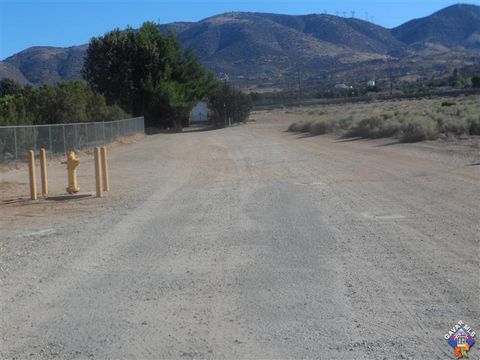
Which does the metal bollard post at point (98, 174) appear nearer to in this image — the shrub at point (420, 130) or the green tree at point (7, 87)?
the shrub at point (420, 130)

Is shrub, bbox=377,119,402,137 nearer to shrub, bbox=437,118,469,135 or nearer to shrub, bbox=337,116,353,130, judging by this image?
shrub, bbox=437,118,469,135

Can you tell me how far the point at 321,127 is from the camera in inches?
1965

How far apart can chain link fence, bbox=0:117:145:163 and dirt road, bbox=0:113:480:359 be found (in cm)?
1213

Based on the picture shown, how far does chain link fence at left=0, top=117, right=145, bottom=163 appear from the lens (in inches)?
1102

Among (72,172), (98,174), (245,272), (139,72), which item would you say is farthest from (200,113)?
(245,272)

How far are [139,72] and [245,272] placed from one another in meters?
62.2

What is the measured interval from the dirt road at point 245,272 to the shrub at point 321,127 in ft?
102

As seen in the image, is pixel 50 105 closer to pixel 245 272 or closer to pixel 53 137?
pixel 53 137

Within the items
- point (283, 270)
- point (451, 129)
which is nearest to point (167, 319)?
point (283, 270)

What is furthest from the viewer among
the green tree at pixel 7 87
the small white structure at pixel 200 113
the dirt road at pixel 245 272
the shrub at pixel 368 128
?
the small white structure at pixel 200 113

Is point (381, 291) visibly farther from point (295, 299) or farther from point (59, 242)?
point (59, 242)

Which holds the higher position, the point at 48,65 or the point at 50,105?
the point at 48,65

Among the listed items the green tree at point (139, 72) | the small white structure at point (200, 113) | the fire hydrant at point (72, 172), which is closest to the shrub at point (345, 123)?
the green tree at point (139, 72)

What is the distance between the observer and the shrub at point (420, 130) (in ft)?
107
